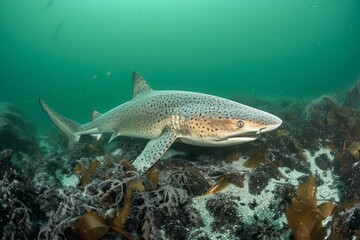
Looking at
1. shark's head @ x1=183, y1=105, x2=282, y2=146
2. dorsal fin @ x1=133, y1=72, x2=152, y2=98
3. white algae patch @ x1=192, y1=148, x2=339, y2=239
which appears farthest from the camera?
dorsal fin @ x1=133, y1=72, x2=152, y2=98

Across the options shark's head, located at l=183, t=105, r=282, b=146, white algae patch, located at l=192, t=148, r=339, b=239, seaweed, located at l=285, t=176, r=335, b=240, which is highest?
shark's head, located at l=183, t=105, r=282, b=146

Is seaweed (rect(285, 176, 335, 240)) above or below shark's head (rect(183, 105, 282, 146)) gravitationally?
below

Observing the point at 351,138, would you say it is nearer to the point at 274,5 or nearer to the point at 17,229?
the point at 17,229

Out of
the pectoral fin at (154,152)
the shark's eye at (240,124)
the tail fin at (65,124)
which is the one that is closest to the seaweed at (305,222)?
the shark's eye at (240,124)

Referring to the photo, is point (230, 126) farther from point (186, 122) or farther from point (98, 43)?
point (98, 43)

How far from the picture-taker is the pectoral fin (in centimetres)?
484

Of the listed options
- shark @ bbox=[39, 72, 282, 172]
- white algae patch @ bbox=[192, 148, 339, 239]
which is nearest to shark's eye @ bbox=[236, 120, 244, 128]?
shark @ bbox=[39, 72, 282, 172]

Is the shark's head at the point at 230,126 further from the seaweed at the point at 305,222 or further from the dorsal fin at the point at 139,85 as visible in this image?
the dorsal fin at the point at 139,85

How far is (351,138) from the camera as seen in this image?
20.3 ft

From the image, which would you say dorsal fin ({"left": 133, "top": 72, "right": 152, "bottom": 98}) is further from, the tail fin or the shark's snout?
the shark's snout

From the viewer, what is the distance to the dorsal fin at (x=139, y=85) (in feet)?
27.6

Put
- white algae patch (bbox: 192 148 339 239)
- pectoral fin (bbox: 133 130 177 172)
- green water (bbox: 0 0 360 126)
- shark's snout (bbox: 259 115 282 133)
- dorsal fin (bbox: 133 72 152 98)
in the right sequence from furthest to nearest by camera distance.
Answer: green water (bbox: 0 0 360 126), dorsal fin (bbox: 133 72 152 98), pectoral fin (bbox: 133 130 177 172), shark's snout (bbox: 259 115 282 133), white algae patch (bbox: 192 148 339 239)

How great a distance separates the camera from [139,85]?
8531 mm

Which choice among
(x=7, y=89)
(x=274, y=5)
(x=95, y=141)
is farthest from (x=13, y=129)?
(x=274, y=5)
